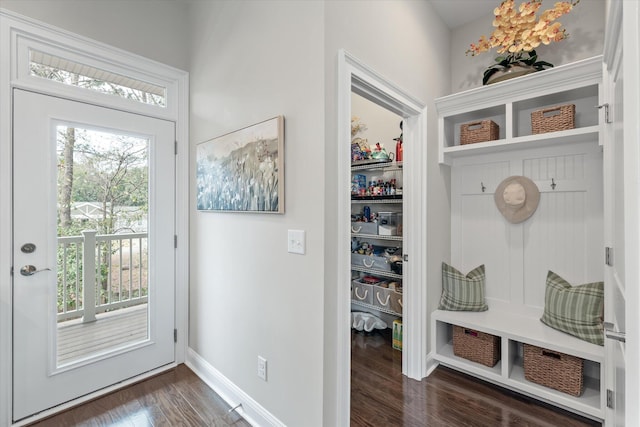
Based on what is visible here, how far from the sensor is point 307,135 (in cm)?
151

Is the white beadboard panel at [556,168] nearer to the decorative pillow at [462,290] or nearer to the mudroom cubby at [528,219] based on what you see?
the mudroom cubby at [528,219]

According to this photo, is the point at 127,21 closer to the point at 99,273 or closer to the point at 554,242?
the point at 99,273

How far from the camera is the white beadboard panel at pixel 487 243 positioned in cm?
241

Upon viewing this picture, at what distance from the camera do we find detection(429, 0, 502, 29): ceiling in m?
2.34

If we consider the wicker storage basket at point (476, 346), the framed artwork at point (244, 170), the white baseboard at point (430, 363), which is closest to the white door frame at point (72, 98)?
the framed artwork at point (244, 170)

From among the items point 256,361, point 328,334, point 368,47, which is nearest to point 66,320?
point 256,361

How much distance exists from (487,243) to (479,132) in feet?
2.98

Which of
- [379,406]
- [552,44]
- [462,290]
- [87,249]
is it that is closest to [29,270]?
[87,249]

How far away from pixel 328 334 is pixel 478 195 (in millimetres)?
1840

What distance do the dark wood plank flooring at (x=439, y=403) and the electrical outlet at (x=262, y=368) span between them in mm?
605

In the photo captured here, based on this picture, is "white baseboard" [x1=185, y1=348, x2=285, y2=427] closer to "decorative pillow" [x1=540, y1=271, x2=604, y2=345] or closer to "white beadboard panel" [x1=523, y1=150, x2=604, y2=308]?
"decorative pillow" [x1=540, y1=271, x2=604, y2=345]

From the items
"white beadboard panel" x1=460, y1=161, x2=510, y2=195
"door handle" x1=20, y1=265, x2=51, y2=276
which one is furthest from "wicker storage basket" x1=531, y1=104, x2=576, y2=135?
"door handle" x1=20, y1=265, x2=51, y2=276

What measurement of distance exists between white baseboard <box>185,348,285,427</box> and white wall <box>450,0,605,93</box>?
9.45 feet

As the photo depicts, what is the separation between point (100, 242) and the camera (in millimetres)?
2088
